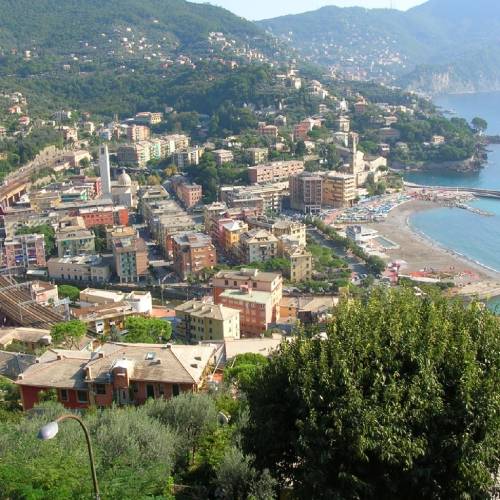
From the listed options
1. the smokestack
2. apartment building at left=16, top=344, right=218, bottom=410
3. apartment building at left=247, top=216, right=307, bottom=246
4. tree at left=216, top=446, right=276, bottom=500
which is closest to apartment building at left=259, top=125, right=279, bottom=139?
the smokestack

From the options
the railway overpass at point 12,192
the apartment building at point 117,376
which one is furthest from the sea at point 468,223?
the railway overpass at point 12,192

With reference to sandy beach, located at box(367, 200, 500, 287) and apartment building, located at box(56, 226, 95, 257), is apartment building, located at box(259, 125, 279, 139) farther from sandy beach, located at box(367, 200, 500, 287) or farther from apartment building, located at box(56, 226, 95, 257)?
apartment building, located at box(56, 226, 95, 257)

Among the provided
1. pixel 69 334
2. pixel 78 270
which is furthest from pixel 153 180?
pixel 69 334

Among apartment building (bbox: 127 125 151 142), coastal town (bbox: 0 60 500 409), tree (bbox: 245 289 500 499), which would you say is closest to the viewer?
tree (bbox: 245 289 500 499)

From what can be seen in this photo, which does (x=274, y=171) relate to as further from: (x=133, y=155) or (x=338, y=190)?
(x=133, y=155)

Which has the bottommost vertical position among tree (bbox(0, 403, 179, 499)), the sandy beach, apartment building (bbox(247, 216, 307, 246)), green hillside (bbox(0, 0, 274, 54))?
the sandy beach

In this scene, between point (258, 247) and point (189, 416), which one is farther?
point (258, 247)
